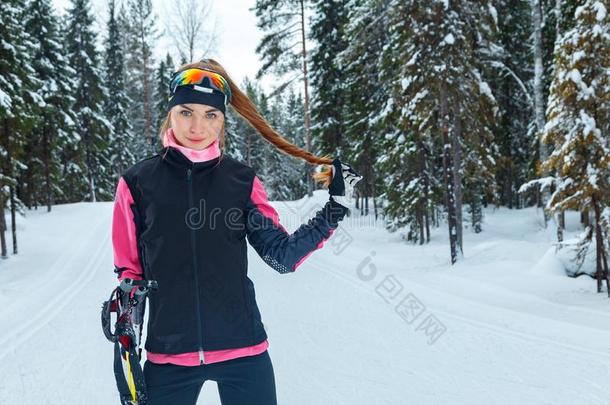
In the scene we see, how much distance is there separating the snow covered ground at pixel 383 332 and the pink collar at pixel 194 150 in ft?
10.7

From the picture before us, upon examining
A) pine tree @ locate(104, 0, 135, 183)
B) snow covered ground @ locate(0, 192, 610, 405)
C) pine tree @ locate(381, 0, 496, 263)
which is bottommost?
snow covered ground @ locate(0, 192, 610, 405)

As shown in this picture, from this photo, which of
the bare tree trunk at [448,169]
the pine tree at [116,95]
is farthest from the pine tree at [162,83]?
the bare tree trunk at [448,169]

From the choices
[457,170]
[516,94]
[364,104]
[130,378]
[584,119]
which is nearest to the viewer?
[130,378]

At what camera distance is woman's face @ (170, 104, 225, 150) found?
2057 mm

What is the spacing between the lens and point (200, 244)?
6.49 ft

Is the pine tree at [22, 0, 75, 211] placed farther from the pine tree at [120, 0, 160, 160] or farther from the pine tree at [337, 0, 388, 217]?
the pine tree at [337, 0, 388, 217]

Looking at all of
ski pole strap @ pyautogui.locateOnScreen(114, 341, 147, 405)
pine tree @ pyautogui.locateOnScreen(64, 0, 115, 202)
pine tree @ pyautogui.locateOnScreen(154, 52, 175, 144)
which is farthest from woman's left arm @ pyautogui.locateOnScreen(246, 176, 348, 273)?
pine tree @ pyautogui.locateOnScreen(154, 52, 175, 144)

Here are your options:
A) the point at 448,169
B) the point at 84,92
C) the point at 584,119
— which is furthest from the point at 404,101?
the point at 84,92

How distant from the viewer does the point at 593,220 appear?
8.82m

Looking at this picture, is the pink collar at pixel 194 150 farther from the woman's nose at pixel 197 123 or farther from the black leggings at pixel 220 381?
the black leggings at pixel 220 381

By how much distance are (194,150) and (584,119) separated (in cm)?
856

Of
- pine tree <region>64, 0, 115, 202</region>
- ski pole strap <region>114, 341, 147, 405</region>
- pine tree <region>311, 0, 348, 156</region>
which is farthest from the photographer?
pine tree <region>64, 0, 115, 202</region>

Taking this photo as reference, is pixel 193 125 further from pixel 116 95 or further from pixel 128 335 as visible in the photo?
pixel 116 95

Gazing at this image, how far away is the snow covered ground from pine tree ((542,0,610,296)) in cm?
183
